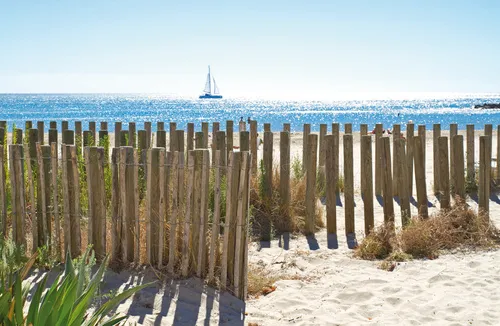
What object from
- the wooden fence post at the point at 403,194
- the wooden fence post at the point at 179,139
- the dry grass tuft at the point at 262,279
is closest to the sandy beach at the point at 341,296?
the dry grass tuft at the point at 262,279

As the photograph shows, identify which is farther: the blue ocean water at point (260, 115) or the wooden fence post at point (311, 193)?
the blue ocean water at point (260, 115)

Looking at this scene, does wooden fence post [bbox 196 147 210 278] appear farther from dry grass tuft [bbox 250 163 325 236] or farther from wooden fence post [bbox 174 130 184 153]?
wooden fence post [bbox 174 130 184 153]

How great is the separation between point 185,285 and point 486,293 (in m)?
2.41

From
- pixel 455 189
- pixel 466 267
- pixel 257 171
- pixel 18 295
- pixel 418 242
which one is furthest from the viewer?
pixel 257 171

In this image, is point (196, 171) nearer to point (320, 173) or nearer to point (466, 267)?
point (466, 267)

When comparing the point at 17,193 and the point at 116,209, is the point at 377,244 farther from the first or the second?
the point at 17,193

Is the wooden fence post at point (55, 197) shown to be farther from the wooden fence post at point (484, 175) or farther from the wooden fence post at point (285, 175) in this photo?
the wooden fence post at point (484, 175)

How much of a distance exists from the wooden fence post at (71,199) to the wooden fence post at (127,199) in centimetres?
41

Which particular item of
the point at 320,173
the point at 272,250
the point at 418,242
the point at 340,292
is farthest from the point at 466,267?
the point at 320,173

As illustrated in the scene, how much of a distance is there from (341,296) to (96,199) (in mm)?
2198

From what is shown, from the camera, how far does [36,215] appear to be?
551 cm

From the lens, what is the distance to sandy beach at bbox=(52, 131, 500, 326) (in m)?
4.39

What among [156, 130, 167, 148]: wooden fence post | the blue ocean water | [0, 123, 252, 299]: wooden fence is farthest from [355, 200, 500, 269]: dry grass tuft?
the blue ocean water

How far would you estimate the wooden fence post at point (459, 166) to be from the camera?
6.68m
